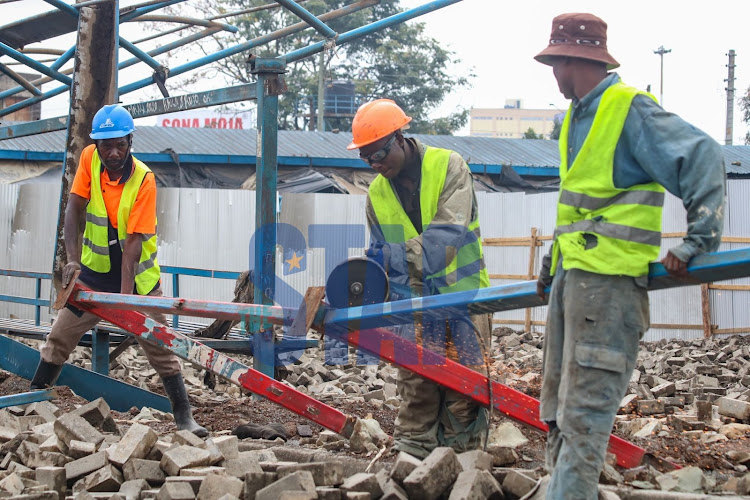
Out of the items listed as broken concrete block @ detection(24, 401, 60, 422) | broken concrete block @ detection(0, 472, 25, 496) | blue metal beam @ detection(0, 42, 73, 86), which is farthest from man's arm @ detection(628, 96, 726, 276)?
blue metal beam @ detection(0, 42, 73, 86)

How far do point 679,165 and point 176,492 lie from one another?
91.1 inches

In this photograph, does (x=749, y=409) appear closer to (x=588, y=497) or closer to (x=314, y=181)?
(x=588, y=497)

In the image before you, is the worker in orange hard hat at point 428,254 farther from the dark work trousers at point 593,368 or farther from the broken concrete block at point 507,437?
the dark work trousers at point 593,368

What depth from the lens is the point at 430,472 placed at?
346 centimetres

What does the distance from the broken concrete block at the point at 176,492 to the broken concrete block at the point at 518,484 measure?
1.28 meters

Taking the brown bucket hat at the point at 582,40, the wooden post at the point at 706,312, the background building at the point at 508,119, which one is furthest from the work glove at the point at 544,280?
the background building at the point at 508,119

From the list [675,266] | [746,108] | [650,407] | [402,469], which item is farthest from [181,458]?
Result: [746,108]

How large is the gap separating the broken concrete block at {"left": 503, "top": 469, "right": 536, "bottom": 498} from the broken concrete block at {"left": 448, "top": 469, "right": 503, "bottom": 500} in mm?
52

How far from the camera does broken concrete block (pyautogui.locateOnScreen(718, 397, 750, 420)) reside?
18.6 ft

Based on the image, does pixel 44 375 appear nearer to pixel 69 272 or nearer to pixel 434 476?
pixel 69 272

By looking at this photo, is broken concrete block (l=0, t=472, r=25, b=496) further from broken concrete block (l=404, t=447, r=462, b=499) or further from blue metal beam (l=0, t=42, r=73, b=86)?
blue metal beam (l=0, t=42, r=73, b=86)

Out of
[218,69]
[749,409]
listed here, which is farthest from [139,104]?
[218,69]

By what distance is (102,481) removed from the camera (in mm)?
3859

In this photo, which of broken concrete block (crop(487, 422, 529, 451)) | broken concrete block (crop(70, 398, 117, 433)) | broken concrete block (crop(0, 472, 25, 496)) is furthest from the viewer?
broken concrete block (crop(70, 398, 117, 433))
